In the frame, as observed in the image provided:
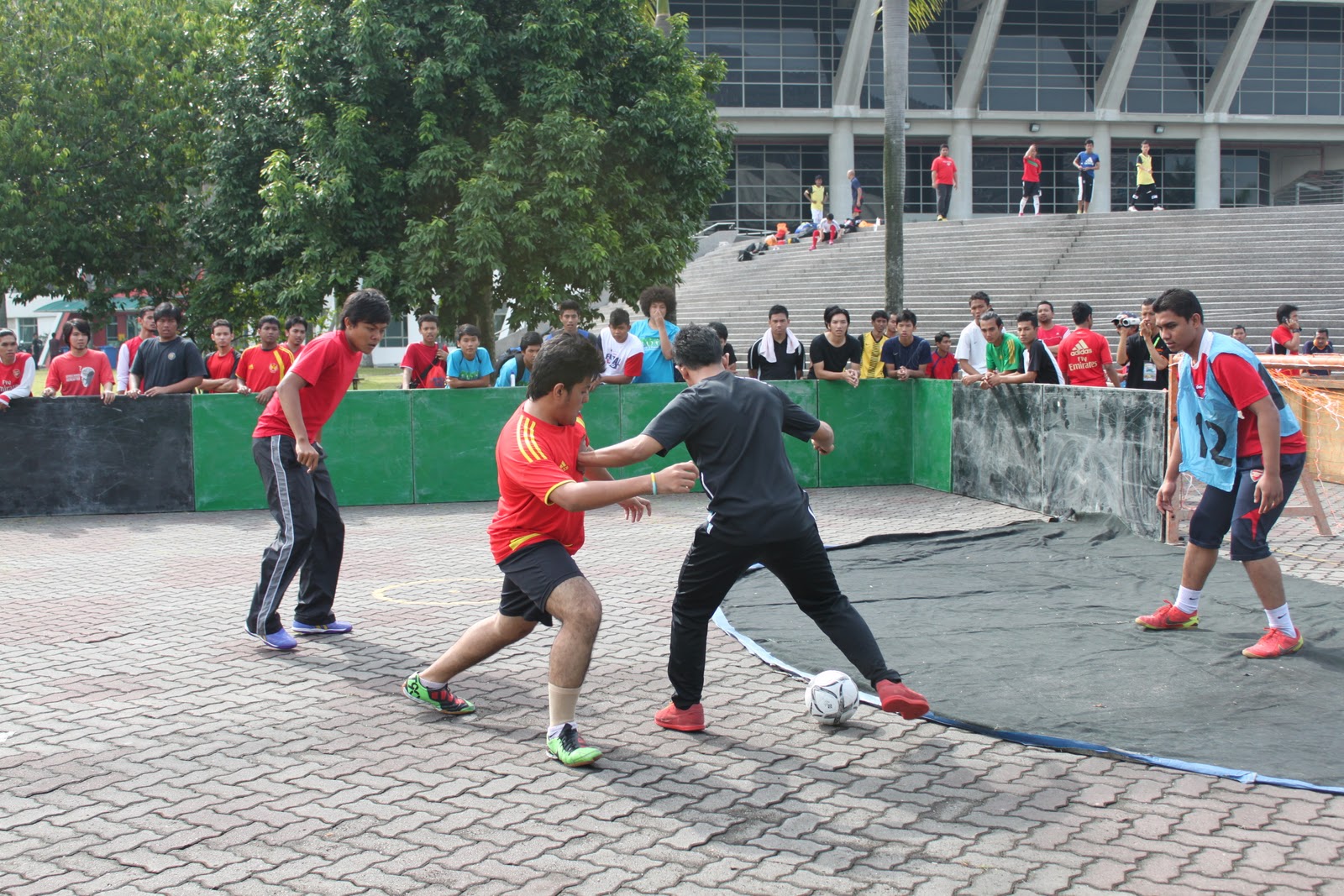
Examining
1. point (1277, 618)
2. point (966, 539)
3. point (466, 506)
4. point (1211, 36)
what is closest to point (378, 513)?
point (466, 506)

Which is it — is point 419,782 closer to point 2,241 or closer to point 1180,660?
point 1180,660

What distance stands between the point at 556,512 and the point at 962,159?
40874 millimetres

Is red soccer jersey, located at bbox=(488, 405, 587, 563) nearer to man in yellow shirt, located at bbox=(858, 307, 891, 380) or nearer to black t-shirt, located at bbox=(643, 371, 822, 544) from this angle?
black t-shirt, located at bbox=(643, 371, 822, 544)

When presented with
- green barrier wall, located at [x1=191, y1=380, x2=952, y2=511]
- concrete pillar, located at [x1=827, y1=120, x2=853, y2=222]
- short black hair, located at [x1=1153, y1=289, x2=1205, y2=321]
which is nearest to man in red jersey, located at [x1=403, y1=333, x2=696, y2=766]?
short black hair, located at [x1=1153, y1=289, x2=1205, y2=321]

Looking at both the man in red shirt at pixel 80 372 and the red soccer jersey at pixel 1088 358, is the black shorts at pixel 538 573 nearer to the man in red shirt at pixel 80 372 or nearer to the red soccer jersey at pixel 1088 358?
the red soccer jersey at pixel 1088 358

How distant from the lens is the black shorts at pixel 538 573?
4.82 m

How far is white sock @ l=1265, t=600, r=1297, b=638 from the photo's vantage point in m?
6.21

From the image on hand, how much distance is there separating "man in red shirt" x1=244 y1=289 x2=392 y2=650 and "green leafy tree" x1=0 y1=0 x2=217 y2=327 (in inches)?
632

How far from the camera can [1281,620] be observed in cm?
621

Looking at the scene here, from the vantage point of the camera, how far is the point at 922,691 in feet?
18.6

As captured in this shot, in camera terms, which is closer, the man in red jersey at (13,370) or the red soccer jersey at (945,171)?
the man in red jersey at (13,370)

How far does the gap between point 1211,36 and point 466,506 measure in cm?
4135

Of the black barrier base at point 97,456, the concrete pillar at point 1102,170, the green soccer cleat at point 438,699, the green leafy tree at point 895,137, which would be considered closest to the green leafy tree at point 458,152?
the green leafy tree at point 895,137

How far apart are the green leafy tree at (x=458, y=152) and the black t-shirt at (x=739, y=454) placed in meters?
12.7
